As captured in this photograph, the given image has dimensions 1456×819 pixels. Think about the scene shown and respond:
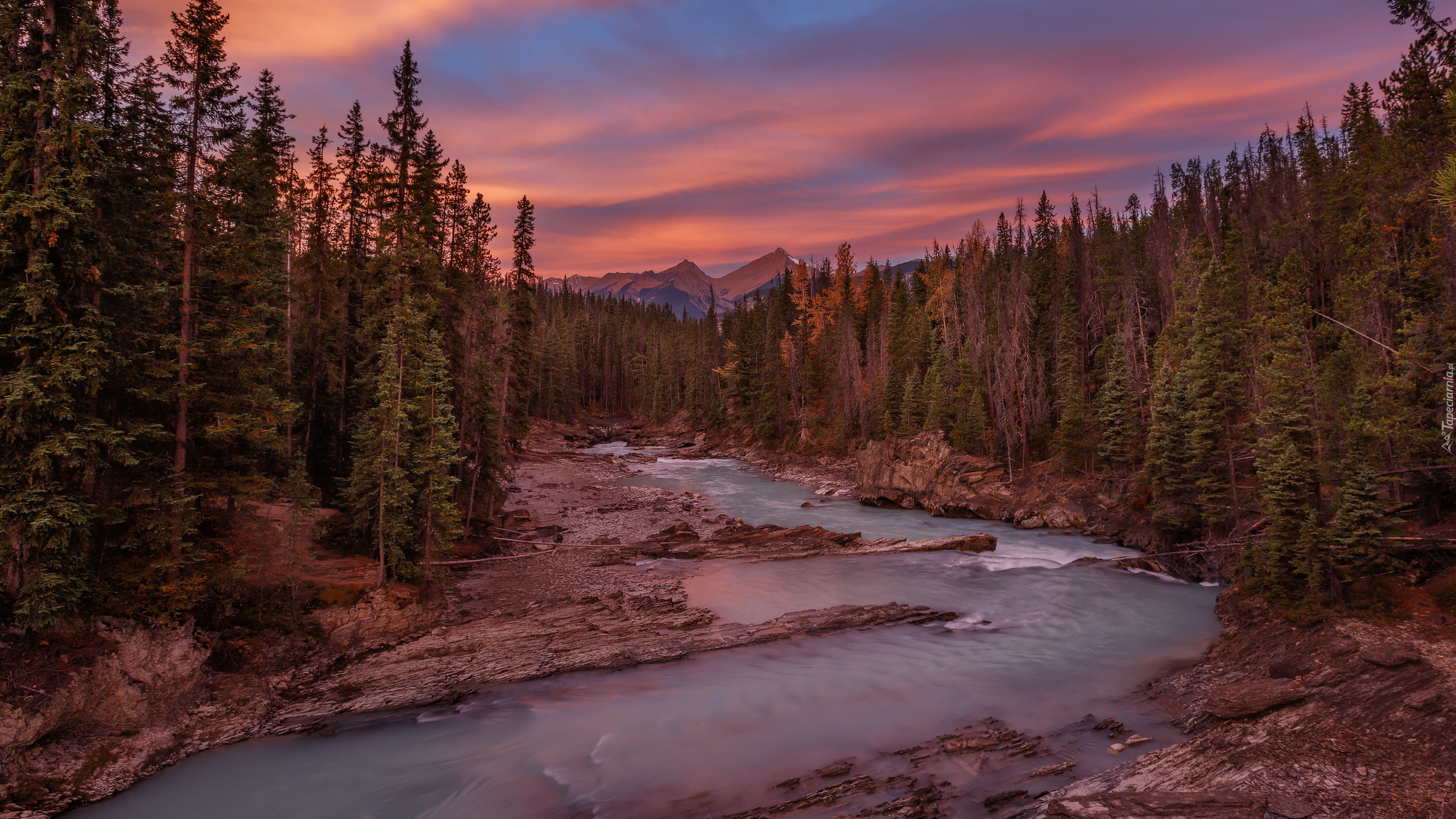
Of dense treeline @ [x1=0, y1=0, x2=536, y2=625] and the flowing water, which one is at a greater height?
dense treeline @ [x1=0, y1=0, x2=536, y2=625]

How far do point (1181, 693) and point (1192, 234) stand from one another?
A: 227ft

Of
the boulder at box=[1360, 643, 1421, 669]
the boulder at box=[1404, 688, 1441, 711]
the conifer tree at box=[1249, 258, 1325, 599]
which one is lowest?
the boulder at box=[1404, 688, 1441, 711]

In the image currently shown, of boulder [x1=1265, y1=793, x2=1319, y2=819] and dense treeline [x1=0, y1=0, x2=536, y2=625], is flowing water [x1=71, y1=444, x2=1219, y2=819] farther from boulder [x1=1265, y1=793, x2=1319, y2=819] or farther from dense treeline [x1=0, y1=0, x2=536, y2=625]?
dense treeline [x1=0, y1=0, x2=536, y2=625]

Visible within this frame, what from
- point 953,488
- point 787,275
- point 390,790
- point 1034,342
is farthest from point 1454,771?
point 787,275

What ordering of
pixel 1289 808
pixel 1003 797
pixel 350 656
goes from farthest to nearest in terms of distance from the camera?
pixel 350 656 < pixel 1003 797 < pixel 1289 808

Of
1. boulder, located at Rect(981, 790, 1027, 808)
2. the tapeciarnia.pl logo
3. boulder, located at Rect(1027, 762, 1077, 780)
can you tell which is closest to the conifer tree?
the tapeciarnia.pl logo

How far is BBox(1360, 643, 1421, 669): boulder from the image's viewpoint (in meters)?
12.1

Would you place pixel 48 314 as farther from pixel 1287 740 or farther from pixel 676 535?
pixel 1287 740

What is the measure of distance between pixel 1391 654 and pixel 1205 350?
1797cm

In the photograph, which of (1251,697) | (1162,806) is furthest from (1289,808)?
(1251,697)

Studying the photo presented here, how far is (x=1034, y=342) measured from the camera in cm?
5656

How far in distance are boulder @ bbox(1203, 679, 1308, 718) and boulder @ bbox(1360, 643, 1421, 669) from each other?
5.02 ft

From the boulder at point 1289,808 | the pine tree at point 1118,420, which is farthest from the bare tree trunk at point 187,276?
the pine tree at point 1118,420

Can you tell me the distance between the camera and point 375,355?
73.8 feet
